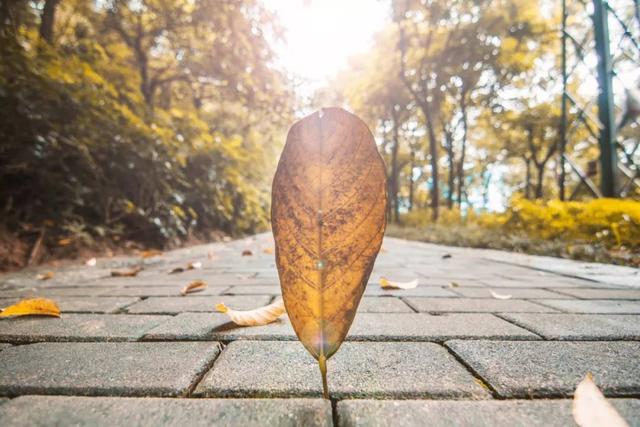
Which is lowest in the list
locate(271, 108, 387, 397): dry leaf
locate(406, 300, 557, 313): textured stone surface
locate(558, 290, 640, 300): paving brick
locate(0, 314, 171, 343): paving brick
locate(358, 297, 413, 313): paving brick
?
locate(558, 290, 640, 300): paving brick

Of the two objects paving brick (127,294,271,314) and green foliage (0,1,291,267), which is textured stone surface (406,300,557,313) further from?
green foliage (0,1,291,267)

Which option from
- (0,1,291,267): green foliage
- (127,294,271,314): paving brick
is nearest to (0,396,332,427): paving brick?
(127,294,271,314): paving brick

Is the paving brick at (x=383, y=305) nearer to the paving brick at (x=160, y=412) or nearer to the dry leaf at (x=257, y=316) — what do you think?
the dry leaf at (x=257, y=316)

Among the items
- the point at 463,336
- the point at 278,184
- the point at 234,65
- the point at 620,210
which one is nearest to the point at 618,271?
the point at 620,210

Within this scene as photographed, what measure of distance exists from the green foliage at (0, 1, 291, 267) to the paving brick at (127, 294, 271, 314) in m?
1.93

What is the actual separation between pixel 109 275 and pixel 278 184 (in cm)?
243

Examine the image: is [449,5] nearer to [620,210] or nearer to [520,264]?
[620,210]

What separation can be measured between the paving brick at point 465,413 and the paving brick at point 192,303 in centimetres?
89

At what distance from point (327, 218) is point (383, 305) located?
3.51ft

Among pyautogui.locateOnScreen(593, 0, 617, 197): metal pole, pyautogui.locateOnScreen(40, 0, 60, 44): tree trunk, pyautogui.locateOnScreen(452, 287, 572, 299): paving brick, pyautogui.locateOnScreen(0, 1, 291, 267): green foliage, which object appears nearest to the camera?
pyautogui.locateOnScreen(452, 287, 572, 299): paving brick

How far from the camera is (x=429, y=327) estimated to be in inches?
42.6

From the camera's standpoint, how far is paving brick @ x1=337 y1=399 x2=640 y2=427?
0.54 metres

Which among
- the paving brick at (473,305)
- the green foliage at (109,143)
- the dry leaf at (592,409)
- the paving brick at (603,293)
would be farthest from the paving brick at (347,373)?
the green foliage at (109,143)

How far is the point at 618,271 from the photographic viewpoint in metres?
2.52
